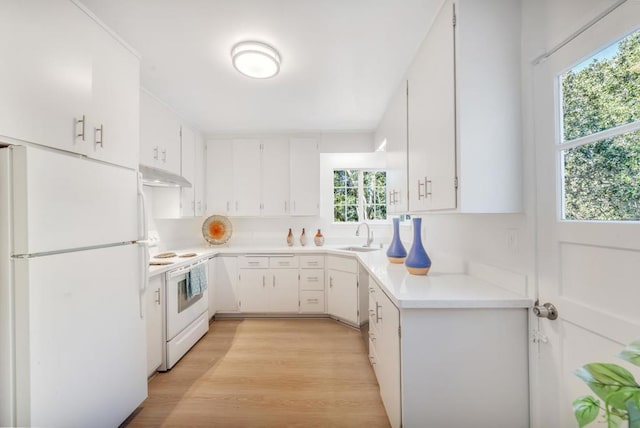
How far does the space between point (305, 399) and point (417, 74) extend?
93.9 inches

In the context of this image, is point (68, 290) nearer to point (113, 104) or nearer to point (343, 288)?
point (113, 104)

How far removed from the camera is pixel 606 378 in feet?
1.82

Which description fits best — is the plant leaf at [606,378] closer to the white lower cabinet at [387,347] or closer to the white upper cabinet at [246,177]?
the white lower cabinet at [387,347]

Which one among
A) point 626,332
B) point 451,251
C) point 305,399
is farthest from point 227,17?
point 305,399

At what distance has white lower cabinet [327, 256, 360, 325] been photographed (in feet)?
9.82

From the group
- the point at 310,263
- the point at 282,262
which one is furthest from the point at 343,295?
the point at 282,262

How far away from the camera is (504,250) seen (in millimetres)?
1420

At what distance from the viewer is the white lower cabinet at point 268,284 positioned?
3324 mm

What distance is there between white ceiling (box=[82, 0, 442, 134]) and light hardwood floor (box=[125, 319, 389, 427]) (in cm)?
245

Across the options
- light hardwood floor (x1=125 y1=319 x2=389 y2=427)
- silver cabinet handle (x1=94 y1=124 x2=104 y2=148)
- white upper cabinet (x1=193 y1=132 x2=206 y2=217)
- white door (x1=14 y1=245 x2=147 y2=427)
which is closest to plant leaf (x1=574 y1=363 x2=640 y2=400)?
light hardwood floor (x1=125 y1=319 x2=389 y2=427)

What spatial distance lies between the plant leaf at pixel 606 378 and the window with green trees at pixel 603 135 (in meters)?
0.61

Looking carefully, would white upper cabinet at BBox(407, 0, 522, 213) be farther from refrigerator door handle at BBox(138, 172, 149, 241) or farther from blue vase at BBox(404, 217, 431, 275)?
refrigerator door handle at BBox(138, 172, 149, 241)

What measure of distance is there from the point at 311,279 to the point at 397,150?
192cm

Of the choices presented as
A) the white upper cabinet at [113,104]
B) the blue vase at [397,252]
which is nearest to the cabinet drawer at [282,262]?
the blue vase at [397,252]
